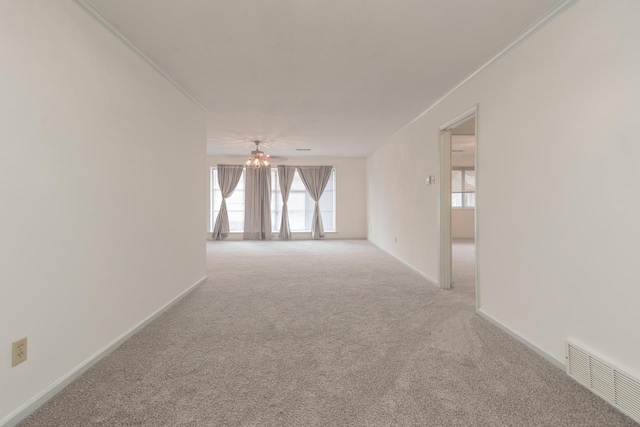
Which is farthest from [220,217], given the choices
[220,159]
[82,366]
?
[82,366]

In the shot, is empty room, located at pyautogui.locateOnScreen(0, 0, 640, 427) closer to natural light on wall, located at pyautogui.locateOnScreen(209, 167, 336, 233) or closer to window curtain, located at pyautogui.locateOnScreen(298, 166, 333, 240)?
window curtain, located at pyautogui.locateOnScreen(298, 166, 333, 240)

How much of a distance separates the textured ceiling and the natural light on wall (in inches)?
187

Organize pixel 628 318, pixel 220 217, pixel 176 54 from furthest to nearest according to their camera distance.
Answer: pixel 220 217 → pixel 176 54 → pixel 628 318

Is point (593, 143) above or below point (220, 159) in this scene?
below

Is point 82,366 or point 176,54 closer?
point 82,366

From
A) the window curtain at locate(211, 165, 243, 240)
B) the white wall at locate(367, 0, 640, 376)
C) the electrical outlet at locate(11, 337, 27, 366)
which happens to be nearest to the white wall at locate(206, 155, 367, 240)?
the window curtain at locate(211, 165, 243, 240)

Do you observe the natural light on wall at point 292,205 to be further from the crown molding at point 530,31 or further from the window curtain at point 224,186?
the crown molding at point 530,31

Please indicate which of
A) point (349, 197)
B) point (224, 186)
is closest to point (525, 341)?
point (349, 197)

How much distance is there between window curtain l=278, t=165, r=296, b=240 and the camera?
890 centimetres

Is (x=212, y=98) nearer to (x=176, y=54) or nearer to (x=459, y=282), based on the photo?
(x=176, y=54)

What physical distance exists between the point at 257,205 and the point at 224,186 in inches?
39.9

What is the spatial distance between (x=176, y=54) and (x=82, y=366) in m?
2.40

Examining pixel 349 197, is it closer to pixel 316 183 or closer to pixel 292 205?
pixel 316 183

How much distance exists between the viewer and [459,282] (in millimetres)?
4320
